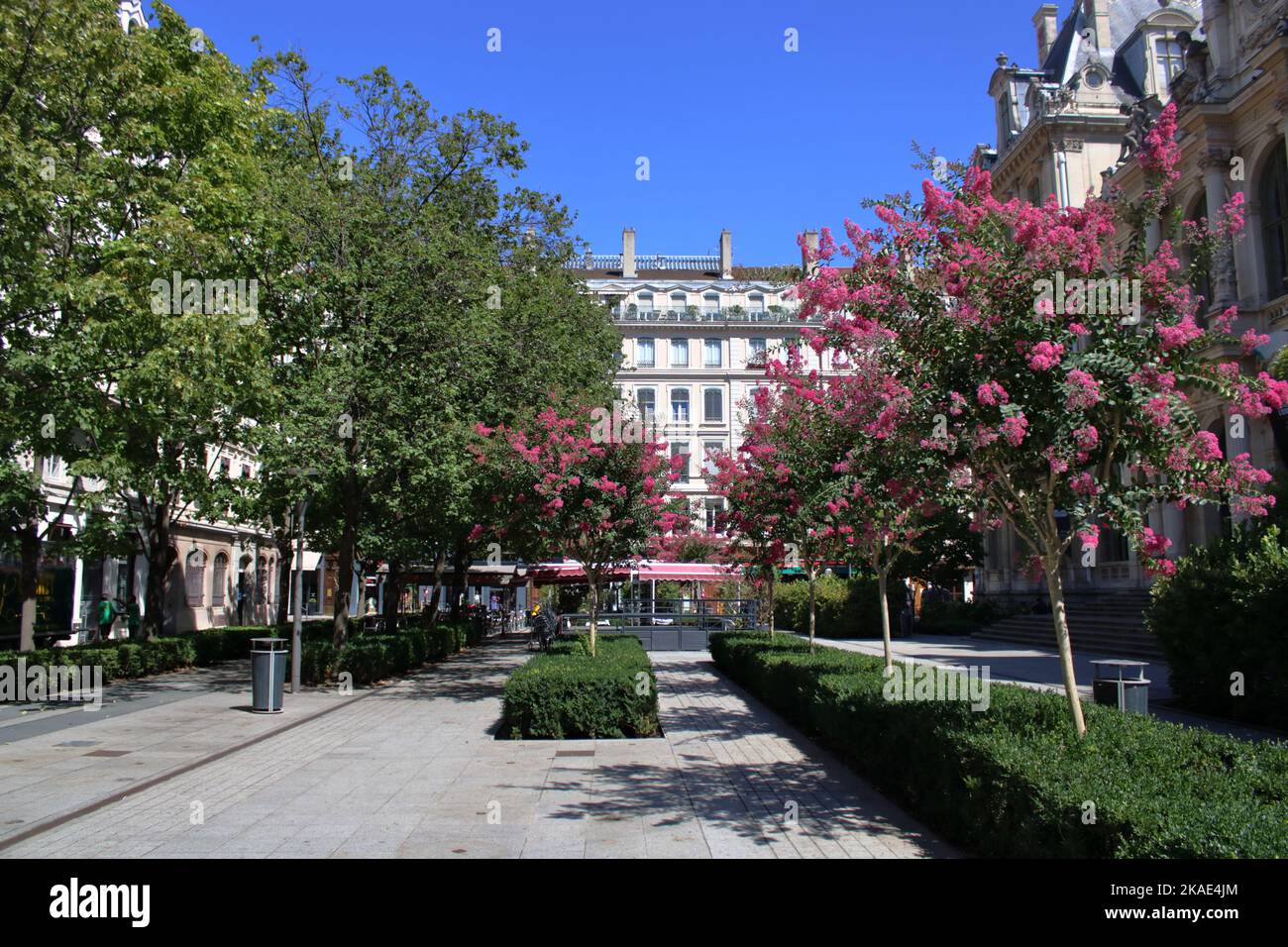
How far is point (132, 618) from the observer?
99.8ft

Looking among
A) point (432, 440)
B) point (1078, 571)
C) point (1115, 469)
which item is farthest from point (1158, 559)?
point (1078, 571)

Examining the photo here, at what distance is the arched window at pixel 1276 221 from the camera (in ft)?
82.7

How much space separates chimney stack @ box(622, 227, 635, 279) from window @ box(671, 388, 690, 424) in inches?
426

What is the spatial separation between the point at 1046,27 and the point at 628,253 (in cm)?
3492

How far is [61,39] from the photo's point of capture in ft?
47.2

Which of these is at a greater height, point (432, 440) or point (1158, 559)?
point (432, 440)

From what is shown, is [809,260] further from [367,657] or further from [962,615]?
[962,615]

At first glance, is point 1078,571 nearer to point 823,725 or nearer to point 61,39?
point 823,725

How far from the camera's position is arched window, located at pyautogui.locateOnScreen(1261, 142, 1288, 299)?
25.2 metres

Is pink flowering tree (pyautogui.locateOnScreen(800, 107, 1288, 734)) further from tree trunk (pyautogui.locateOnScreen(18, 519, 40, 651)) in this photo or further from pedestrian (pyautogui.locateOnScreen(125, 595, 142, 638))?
pedestrian (pyautogui.locateOnScreen(125, 595, 142, 638))

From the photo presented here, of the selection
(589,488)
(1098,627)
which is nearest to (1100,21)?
(1098,627)

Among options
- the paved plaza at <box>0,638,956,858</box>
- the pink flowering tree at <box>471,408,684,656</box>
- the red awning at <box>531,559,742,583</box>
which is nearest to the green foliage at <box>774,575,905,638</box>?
the red awning at <box>531,559,742,583</box>

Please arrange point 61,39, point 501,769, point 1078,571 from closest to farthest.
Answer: point 501,769, point 61,39, point 1078,571

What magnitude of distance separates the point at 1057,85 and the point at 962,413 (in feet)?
119
